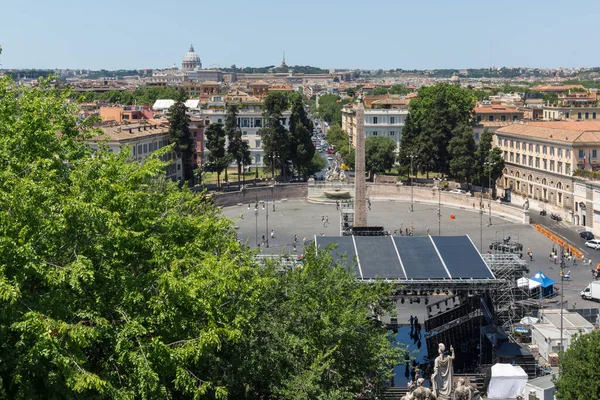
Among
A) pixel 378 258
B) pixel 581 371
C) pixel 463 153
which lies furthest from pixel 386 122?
pixel 581 371

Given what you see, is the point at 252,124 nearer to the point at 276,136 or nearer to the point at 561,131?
the point at 276,136

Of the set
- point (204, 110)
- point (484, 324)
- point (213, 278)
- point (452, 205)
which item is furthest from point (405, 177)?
point (213, 278)

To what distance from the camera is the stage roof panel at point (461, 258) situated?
97.5 feet

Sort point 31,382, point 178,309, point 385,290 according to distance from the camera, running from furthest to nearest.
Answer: point 385,290 → point 178,309 → point 31,382

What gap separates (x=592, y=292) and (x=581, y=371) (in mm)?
17963

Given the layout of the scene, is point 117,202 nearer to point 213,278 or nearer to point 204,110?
point 213,278

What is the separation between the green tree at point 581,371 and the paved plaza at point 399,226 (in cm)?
2054

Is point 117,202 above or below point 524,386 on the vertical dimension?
above

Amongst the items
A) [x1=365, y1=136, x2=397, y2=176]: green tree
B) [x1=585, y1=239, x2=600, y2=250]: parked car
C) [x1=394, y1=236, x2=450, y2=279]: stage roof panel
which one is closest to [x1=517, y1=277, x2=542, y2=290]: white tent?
[x1=394, y1=236, x2=450, y2=279]: stage roof panel

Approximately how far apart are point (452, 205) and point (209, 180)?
25.2 m

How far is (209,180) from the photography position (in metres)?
84.6

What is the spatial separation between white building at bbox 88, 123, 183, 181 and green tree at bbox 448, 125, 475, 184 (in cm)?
2259

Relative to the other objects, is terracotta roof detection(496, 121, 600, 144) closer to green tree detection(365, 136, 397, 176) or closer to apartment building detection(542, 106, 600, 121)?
green tree detection(365, 136, 397, 176)

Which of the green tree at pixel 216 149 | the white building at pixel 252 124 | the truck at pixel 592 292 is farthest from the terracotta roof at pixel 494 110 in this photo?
the truck at pixel 592 292
